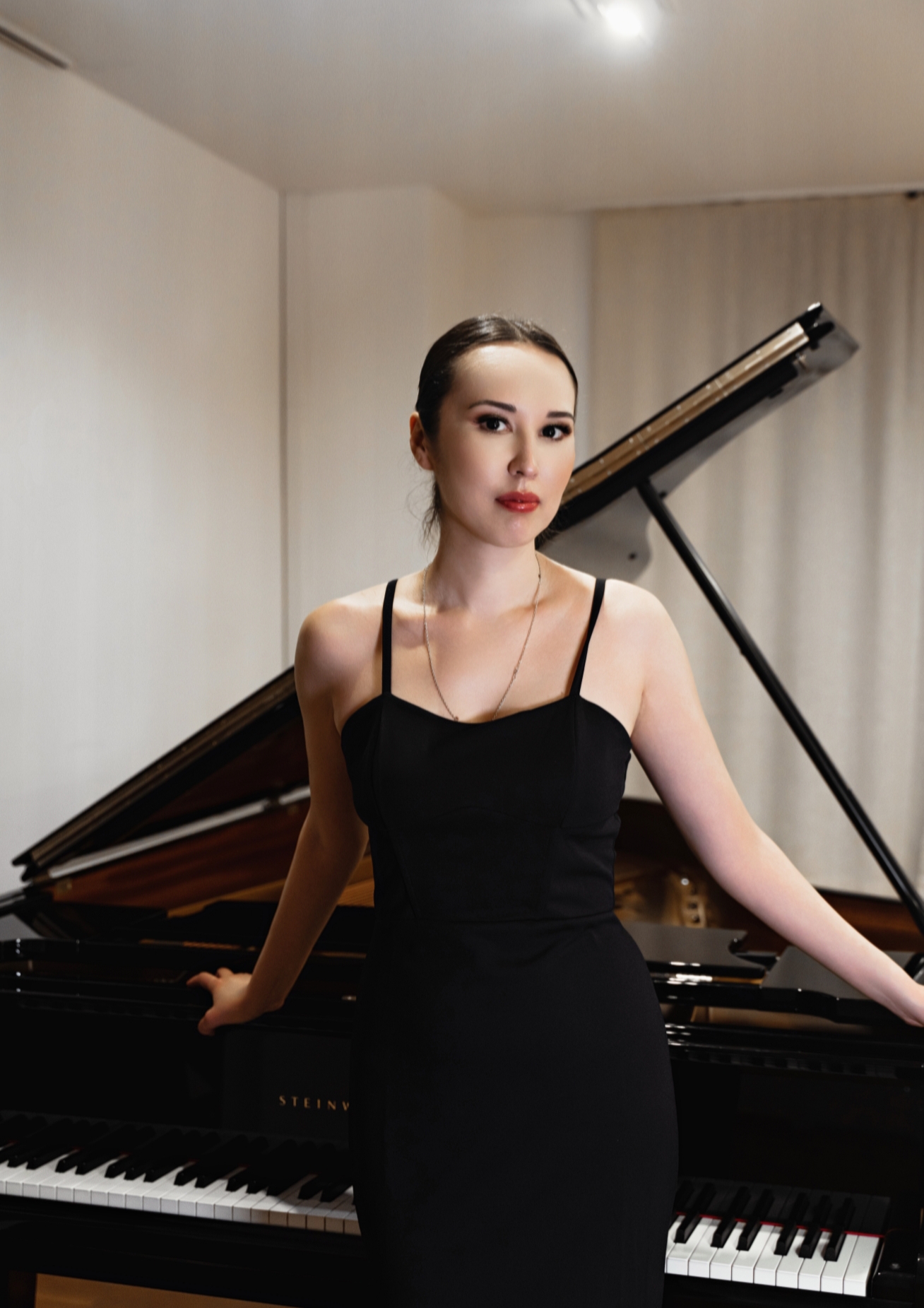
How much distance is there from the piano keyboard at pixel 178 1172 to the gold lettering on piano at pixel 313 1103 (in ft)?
0.17

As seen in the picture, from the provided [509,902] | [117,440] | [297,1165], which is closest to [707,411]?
[509,902]

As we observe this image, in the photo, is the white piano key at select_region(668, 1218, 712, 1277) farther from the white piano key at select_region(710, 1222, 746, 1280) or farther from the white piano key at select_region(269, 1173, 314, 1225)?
the white piano key at select_region(269, 1173, 314, 1225)

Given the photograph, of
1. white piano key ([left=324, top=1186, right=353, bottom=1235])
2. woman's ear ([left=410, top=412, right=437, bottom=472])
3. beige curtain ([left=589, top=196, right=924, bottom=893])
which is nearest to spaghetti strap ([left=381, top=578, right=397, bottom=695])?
woman's ear ([left=410, top=412, right=437, bottom=472])

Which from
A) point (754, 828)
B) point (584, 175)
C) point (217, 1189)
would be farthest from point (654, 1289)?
point (584, 175)

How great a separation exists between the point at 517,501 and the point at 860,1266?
970mm

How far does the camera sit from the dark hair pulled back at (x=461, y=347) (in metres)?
1.29

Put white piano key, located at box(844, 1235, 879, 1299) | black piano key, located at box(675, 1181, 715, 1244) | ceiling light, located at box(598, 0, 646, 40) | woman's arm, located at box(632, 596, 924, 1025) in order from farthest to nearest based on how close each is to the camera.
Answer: ceiling light, located at box(598, 0, 646, 40) < black piano key, located at box(675, 1181, 715, 1244) < white piano key, located at box(844, 1235, 879, 1299) < woman's arm, located at box(632, 596, 924, 1025)

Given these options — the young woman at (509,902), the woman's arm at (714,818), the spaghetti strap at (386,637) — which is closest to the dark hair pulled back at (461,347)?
the young woman at (509,902)

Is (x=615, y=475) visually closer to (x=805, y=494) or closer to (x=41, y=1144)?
(x=41, y=1144)

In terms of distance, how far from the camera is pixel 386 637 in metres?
1.34

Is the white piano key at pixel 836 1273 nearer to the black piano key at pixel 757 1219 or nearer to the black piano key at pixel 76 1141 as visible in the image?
the black piano key at pixel 757 1219

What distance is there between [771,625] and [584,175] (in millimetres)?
1818

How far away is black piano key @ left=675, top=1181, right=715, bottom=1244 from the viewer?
157 cm

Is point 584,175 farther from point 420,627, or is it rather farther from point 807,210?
point 420,627
